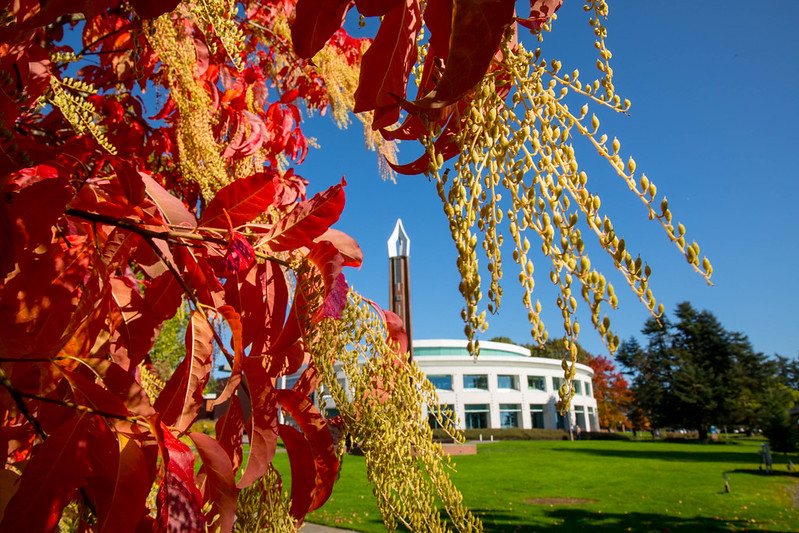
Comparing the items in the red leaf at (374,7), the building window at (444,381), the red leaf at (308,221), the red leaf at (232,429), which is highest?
the building window at (444,381)

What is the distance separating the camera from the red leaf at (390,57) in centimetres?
61

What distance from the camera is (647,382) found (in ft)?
116

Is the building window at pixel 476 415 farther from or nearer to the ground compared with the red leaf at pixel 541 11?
farther from the ground

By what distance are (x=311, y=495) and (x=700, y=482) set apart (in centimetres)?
1332

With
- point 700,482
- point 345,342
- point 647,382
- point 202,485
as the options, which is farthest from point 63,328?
point 647,382

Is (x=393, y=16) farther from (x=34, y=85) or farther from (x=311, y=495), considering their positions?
(x=34, y=85)

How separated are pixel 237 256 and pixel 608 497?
10.3 metres

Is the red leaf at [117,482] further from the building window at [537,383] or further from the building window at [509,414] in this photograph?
the building window at [537,383]

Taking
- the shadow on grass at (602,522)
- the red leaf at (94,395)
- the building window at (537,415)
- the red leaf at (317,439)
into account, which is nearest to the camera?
the red leaf at (94,395)

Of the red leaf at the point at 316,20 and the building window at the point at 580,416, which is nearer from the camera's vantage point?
the red leaf at the point at 316,20

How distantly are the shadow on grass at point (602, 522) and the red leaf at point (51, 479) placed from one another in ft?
21.6

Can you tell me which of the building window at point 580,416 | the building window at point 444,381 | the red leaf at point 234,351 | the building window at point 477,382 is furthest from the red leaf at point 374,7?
the building window at point 580,416

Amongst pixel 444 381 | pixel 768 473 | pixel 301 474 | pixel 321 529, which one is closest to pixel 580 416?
pixel 444 381

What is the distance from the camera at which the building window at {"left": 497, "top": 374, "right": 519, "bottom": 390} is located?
36312 mm
